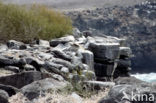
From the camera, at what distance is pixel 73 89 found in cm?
931

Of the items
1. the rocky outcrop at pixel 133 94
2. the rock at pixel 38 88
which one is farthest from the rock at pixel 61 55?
the rocky outcrop at pixel 133 94

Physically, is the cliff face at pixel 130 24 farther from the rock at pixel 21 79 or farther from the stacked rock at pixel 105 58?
the rock at pixel 21 79

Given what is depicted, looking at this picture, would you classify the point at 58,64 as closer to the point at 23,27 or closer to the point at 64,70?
the point at 64,70

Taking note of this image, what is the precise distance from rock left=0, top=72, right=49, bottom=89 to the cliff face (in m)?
163

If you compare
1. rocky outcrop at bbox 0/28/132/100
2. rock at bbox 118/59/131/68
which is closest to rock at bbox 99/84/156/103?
rocky outcrop at bbox 0/28/132/100

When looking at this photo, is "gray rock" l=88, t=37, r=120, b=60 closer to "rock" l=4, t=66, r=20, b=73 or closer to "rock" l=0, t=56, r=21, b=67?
"rock" l=0, t=56, r=21, b=67

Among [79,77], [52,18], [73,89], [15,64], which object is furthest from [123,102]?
[52,18]

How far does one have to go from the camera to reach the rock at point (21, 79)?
10.0 m

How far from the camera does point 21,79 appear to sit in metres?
10.1

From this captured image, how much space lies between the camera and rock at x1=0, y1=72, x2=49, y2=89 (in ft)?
32.9

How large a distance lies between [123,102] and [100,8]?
6988 inches

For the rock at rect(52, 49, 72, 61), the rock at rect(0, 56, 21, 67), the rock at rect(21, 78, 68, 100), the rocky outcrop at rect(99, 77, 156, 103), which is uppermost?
the rocky outcrop at rect(99, 77, 156, 103)

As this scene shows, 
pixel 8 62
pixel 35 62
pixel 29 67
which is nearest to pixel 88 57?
pixel 35 62

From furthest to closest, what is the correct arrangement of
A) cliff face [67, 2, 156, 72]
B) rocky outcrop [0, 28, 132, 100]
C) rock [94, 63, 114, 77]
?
cliff face [67, 2, 156, 72] < rock [94, 63, 114, 77] < rocky outcrop [0, 28, 132, 100]
